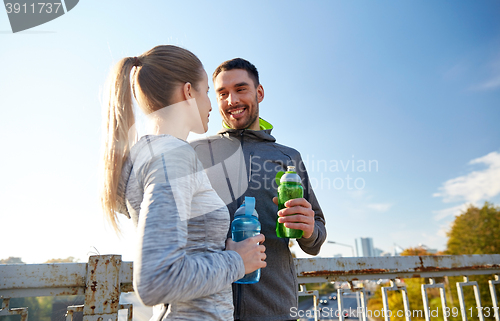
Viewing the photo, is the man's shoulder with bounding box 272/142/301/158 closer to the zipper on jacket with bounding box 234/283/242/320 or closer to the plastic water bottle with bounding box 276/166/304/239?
the plastic water bottle with bounding box 276/166/304/239

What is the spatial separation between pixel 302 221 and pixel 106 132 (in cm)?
111

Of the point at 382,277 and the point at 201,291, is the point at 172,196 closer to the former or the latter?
the point at 201,291

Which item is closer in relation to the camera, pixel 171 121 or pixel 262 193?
pixel 171 121

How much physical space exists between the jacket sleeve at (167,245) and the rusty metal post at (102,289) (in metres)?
1.21

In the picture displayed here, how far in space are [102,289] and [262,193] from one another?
128 cm

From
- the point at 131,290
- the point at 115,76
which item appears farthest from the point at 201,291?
the point at 131,290

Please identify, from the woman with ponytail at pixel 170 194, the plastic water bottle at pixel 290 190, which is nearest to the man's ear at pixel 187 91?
the woman with ponytail at pixel 170 194

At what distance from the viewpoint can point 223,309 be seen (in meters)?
1.25

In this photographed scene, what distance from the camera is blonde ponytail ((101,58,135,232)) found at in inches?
51.6

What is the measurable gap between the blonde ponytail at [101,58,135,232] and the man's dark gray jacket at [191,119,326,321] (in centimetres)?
92

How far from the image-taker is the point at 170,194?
1.04 metres

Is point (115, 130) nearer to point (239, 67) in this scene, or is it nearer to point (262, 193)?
point (262, 193)

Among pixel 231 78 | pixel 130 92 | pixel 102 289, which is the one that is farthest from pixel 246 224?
pixel 231 78

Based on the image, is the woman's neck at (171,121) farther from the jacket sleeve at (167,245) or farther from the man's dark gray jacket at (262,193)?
the man's dark gray jacket at (262,193)
